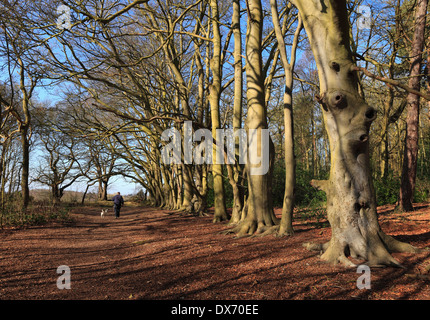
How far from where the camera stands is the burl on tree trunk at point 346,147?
421 centimetres

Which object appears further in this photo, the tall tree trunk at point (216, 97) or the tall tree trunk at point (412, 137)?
the tall tree trunk at point (216, 97)

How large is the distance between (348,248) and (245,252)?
1886 millimetres

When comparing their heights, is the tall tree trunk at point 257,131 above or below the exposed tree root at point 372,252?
above

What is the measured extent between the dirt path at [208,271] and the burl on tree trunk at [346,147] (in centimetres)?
39

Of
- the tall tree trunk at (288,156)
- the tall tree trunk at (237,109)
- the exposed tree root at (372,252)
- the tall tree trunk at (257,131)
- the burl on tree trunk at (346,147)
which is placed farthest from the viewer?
the tall tree trunk at (237,109)

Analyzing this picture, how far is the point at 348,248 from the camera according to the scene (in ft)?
14.1

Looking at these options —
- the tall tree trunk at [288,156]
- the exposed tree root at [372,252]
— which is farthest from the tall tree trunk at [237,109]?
the exposed tree root at [372,252]

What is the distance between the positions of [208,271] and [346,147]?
2.70 meters

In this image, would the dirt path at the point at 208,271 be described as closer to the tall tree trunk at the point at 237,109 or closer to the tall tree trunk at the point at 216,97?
the tall tree trunk at the point at 237,109

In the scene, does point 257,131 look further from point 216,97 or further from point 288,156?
point 216,97

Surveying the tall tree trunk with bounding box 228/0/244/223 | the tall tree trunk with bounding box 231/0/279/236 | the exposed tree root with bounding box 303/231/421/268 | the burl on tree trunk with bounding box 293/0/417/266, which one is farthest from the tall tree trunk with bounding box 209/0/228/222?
the exposed tree root with bounding box 303/231/421/268

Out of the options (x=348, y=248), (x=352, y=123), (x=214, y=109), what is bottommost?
(x=348, y=248)

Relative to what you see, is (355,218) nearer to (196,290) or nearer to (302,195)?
(196,290)

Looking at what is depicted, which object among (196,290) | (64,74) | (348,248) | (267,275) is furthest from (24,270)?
(64,74)
